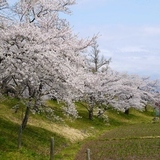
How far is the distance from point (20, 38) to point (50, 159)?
28.7ft

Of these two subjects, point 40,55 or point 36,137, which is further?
point 36,137

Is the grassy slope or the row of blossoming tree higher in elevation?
the row of blossoming tree

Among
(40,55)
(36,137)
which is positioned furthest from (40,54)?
(36,137)

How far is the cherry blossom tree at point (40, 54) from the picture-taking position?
63.9 feet

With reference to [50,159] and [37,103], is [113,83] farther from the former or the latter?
[50,159]

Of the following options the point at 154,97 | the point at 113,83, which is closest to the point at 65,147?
the point at 113,83

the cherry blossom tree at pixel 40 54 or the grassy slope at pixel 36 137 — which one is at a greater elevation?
the cherry blossom tree at pixel 40 54

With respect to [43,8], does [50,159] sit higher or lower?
lower

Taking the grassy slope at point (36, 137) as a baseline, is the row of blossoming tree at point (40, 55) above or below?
above

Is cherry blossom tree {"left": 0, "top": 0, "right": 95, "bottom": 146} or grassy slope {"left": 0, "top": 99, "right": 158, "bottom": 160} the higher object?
cherry blossom tree {"left": 0, "top": 0, "right": 95, "bottom": 146}

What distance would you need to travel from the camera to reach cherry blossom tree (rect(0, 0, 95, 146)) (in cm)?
1947

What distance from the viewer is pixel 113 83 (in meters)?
59.3

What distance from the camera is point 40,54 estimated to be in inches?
769

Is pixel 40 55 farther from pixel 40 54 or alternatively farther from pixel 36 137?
pixel 36 137
